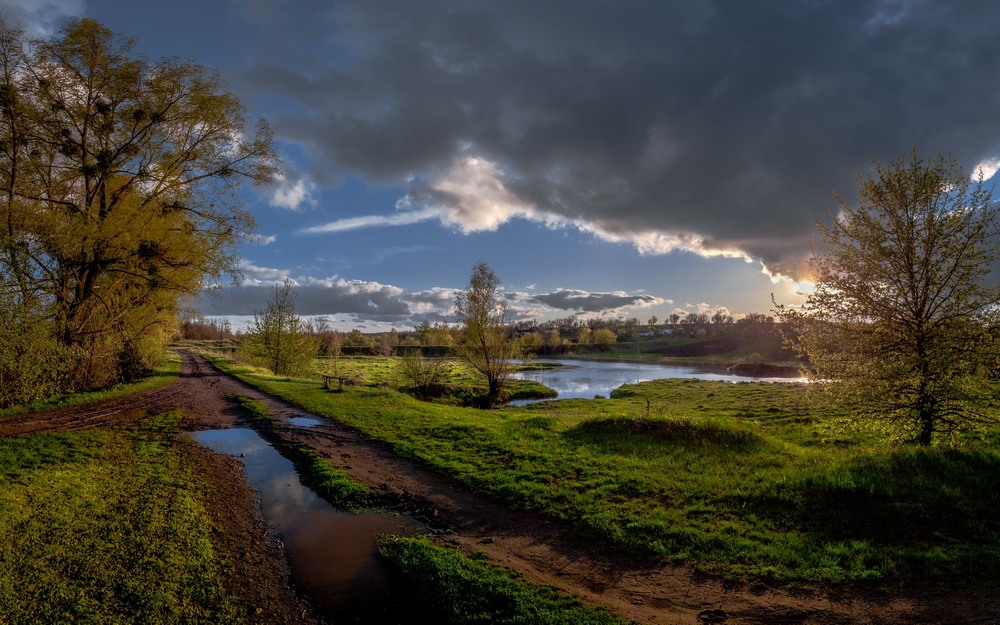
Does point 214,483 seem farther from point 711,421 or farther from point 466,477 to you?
point 711,421

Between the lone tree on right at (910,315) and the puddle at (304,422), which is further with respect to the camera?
the puddle at (304,422)

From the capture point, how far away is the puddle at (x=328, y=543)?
601 cm

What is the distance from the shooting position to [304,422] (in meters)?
17.6

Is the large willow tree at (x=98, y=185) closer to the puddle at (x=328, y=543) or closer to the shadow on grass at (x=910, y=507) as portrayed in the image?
the puddle at (x=328, y=543)

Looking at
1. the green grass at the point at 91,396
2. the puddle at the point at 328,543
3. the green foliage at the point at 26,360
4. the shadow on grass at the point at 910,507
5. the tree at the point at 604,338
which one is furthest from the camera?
the tree at the point at 604,338

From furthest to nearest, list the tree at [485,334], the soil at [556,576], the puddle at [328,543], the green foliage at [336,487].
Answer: the tree at [485,334], the green foliage at [336,487], the puddle at [328,543], the soil at [556,576]

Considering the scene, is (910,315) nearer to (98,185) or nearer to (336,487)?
(336,487)

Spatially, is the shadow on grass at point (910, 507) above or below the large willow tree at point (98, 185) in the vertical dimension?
below

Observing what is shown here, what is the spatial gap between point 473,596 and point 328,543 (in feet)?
→ 10.6

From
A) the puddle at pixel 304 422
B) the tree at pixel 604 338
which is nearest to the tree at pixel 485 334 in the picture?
the puddle at pixel 304 422

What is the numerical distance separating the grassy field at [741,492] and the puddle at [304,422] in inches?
109

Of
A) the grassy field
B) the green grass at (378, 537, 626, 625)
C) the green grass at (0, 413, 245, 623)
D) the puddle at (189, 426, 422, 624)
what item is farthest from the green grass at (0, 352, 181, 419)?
the green grass at (378, 537, 626, 625)

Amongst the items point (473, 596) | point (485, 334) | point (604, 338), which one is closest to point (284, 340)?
point (485, 334)

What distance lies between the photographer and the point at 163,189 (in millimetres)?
19562
